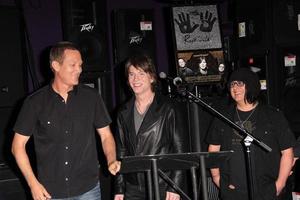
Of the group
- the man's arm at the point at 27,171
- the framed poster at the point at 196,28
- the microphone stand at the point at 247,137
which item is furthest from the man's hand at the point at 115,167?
the framed poster at the point at 196,28

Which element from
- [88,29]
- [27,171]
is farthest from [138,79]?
[88,29]

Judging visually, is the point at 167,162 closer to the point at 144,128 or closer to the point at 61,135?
the point at 144,128

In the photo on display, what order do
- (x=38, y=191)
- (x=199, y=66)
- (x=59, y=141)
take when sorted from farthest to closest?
(x=199, y=66)
(x=59, y=141)
(x=38, y=191)

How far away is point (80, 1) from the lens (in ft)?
14.9

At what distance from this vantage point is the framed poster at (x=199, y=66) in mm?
4383

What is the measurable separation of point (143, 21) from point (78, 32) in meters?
0.87

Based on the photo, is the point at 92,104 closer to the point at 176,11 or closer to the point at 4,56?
the point at 4,56

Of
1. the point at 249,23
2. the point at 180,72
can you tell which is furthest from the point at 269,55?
the point at 180,72

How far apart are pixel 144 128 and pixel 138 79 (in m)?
0.30

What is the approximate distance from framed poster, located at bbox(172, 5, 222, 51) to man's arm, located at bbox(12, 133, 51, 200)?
7.09ft

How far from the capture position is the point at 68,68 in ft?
8.77

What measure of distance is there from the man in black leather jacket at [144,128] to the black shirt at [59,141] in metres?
0.25

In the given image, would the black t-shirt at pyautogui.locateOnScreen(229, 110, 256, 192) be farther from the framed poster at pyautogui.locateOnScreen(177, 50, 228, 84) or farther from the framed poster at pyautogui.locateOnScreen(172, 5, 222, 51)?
the framed poster at pyautogui.locateOnScreen(172, 5, 222, 51)

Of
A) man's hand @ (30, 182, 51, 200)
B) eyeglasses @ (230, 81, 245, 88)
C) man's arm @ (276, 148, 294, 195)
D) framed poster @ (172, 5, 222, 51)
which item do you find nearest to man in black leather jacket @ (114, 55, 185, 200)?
eyeglasses @ (230, 81, 245, 88)
